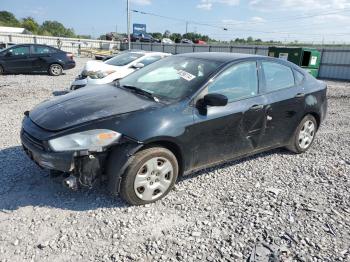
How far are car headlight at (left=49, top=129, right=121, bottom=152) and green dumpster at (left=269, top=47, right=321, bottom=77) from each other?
1503cm

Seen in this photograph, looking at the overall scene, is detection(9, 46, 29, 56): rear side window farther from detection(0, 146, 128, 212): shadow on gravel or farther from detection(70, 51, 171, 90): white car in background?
detection(0, 146, 128, 212): shadow on gravel

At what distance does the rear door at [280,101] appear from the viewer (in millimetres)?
4469

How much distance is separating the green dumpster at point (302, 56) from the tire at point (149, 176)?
14570 mm

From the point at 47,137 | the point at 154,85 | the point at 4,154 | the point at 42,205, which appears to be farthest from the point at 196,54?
the point at 4,154

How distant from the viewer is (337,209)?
370cm

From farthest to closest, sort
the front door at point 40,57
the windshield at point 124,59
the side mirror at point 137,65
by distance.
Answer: the front door at point 40,57, the windshield at point 124,59, the side mirror at point 137,65

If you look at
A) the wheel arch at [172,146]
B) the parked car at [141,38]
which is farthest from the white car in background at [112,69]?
the parked car at [141,38]

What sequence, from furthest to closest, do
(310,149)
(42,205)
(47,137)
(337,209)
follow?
(310,149) → (337,209) → (42,205) → (47,137)

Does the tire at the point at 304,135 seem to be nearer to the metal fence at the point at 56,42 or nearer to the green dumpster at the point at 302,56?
the green dumpster at the point at 302,56

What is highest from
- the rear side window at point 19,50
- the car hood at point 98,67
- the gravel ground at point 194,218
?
the rear side window at point 19,50

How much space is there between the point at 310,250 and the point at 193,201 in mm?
1299

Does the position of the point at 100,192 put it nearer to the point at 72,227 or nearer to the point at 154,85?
the point at 72,227

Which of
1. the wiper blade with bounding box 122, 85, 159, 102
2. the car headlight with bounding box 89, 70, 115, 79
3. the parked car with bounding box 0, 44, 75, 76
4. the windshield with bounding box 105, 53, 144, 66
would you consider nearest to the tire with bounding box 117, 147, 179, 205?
the wiper blade with bounding box 122, 85, 159, 102

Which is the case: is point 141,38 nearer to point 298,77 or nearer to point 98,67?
point 98,67
